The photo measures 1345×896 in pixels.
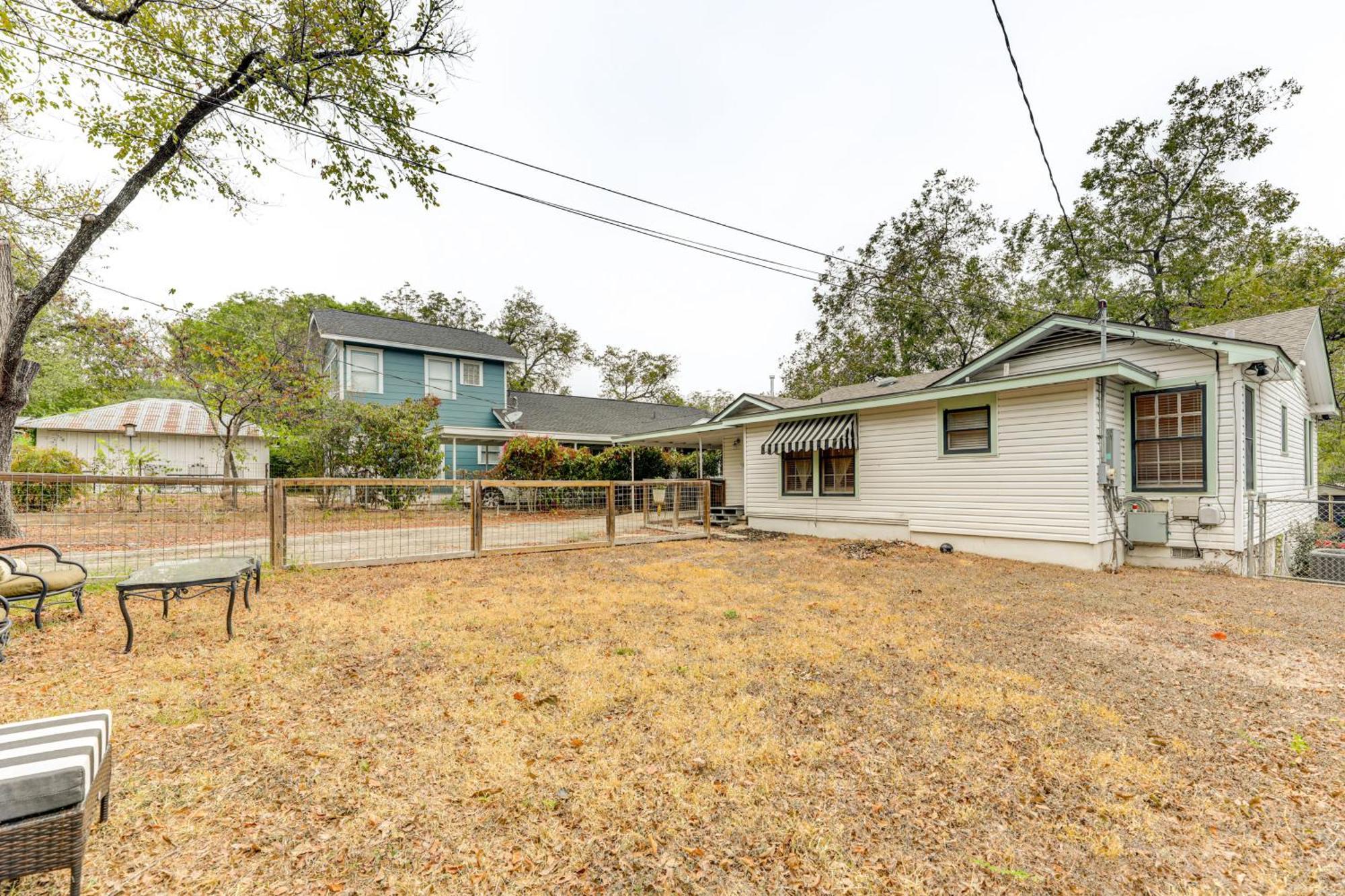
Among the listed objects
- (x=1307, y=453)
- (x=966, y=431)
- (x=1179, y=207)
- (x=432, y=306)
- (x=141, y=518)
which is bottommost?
(x=141, y=518)

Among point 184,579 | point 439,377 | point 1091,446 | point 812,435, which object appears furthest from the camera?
point 439,377

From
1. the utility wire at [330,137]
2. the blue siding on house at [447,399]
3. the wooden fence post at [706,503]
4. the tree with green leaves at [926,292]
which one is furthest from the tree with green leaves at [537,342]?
the utility wire at [330,137]

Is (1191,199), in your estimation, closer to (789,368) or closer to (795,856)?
(789,368)

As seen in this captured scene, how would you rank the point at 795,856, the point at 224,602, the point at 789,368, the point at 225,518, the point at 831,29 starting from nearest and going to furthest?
the point at 795,856 → the point at 224,602 → the point at 225,518 → the point at 831,29 → the point at 789,368

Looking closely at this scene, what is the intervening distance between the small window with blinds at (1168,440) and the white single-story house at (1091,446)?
19 mm

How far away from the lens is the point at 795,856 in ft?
6.49

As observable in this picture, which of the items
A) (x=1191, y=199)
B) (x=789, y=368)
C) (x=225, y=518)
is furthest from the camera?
(x=789, y=368)

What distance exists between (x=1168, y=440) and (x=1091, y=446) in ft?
5.14

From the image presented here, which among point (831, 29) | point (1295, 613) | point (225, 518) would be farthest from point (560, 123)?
point (1295, 613)

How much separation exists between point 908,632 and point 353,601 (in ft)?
18.5

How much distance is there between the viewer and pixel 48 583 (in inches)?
169

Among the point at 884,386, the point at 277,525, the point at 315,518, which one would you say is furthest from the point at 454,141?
the point at 884,386

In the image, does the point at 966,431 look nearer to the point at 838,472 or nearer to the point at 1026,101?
the point at 838,472

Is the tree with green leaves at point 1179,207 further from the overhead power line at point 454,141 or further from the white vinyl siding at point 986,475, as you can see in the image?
the overhead power line at point 454,141
